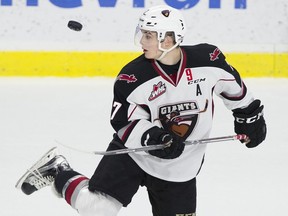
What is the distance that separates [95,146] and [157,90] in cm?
174

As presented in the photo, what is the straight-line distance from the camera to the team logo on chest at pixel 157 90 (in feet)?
8.68

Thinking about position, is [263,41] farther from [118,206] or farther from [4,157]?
[118,206]

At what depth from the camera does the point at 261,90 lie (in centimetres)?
560

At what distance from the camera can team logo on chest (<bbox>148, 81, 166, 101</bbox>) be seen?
2.65m

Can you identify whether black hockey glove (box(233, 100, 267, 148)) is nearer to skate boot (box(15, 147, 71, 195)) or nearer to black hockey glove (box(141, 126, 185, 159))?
black hockey glove (box(141, 126, 185, 159))

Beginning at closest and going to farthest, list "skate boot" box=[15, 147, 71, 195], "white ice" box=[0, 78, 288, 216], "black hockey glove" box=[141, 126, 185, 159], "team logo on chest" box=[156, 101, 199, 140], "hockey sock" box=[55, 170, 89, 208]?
"black hockey glove" box=[141, 126, 185, 159] → "team logo on chest" box=[156, 101, 199, 140] → "hockey sock" box=[55, 170, 89, 208] → "skate boot" box=[15, 147, 71, 195] → "white ice" box=[0, 78, 288, 216]

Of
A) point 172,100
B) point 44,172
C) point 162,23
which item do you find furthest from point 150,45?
point 44,172

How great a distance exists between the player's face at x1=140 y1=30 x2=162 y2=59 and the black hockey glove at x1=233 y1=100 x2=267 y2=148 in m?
0.41

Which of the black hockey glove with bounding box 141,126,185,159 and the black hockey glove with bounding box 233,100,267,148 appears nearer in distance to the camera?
the black hockey glove with bounding box 141,126,185,159

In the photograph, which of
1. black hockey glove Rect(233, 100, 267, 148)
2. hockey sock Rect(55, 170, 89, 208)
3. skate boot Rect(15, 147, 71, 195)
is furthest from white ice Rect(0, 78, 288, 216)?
black hockey glove Rect(233, 100, 267, 148)

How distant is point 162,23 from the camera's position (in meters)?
2.64

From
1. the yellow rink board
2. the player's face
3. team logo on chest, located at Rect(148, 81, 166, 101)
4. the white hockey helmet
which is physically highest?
the white hockey helmet

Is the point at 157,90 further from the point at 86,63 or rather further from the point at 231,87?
the point at 86,63

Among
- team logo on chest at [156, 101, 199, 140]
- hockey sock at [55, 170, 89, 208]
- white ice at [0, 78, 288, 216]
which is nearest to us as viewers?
team logo on chest at [156, 101, 199, 140]
